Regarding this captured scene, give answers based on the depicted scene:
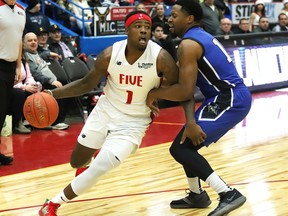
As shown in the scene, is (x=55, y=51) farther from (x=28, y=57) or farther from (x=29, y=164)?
(x=29, y=164)

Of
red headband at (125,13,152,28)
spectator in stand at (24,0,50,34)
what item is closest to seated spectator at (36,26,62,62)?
spectator in stand at (24,0,50,34)

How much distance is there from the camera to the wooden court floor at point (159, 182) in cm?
561

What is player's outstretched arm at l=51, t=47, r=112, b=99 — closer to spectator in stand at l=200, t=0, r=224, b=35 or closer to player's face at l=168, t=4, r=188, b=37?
player's face at l=168, t=4, r=188, b=37

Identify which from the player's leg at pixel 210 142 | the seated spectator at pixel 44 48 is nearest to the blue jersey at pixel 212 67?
the player's leg at pixel 210 142

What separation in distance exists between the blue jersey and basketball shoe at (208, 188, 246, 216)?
806 millimetres

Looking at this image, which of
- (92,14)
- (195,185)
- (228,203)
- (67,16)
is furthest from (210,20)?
(228,203)

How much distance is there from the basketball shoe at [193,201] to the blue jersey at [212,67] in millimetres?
897

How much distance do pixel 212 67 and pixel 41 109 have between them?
1460mm

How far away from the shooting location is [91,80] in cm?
529

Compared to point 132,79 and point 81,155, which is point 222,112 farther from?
point 81,155

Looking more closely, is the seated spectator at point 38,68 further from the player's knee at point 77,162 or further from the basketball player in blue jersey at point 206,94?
the basketball player in blue jersey at point 206,94

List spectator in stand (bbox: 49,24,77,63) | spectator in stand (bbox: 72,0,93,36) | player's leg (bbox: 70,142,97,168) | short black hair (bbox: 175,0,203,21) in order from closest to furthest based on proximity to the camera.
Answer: short black hair (bbox: 175,0,203,21) < player's leg (bbox: 70,142,97,168) < spectator in stand (bbox: 49,24,77,63) < spectator in stand (bbox: 72,0,93,36)

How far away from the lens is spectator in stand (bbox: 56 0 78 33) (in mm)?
13924

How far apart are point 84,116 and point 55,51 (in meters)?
1.34
